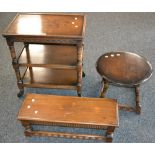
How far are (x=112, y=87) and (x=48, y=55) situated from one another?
68cm

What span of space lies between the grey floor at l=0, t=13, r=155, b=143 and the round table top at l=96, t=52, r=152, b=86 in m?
0.40

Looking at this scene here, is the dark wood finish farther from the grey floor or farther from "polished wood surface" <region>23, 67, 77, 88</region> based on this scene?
the grey floor

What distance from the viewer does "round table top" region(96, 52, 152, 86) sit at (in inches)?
59.9

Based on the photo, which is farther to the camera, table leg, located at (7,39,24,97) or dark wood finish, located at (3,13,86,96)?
table leg, located at (7,39,24,97)

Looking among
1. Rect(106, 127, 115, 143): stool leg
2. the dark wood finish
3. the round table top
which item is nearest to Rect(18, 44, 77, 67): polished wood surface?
the dark wood finish

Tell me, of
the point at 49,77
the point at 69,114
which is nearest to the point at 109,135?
the point at 69,114

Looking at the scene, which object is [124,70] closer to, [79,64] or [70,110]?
[79,64]

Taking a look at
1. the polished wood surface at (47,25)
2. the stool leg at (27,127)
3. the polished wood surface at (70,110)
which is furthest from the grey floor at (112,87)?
the polished wood surface at (47,25)

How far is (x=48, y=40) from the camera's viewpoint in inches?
59.9

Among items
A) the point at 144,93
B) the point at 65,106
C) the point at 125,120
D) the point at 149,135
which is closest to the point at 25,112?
the point at 65,106

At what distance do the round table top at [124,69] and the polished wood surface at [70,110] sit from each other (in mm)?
178

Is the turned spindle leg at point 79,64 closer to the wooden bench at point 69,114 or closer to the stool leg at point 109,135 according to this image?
the wooden bench at point 69,114

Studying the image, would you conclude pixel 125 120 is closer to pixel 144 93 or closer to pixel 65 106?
pixel 144 93

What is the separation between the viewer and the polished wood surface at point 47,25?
4.99 ft
